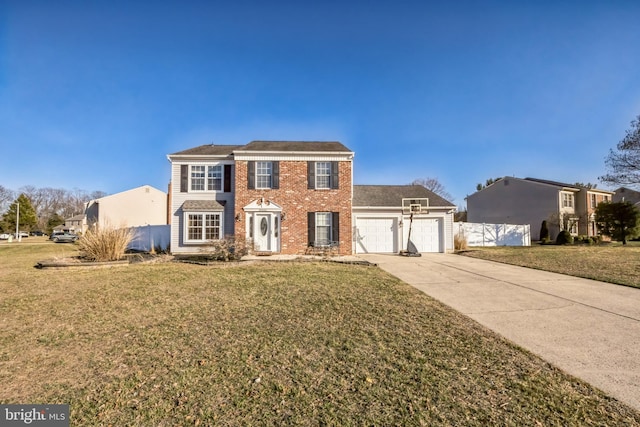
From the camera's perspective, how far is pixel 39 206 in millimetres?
58281

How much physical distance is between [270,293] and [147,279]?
13.6 feet

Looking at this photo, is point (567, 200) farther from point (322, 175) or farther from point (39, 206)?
point (39, 206)

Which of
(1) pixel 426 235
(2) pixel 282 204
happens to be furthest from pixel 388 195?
(2) pixel 282 204

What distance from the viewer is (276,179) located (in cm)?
1495

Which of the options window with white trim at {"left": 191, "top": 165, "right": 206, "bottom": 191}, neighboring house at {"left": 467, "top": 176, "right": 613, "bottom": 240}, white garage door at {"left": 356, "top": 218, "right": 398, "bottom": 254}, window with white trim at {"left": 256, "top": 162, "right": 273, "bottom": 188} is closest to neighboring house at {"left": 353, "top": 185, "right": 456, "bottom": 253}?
white garage door at {"left": 356, "top": 218, "right": 398, "bottom": 254}

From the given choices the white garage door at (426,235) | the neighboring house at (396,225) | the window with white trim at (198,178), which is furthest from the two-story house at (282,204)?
the white garage door at (426,235)

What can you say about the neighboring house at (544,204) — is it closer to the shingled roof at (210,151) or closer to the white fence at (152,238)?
the shingled roof at (210,151)

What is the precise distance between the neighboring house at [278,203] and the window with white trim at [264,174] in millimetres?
52

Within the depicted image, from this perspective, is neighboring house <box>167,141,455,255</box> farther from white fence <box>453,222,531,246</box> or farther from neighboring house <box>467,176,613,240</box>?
neighboring house <box>467,176,613,240</box>

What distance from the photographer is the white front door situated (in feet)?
48.4

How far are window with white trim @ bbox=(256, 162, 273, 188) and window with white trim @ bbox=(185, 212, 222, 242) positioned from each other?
297 centimetres

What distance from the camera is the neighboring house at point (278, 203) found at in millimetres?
14742

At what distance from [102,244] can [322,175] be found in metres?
10.1

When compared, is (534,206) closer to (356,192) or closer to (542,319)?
(356,192)
